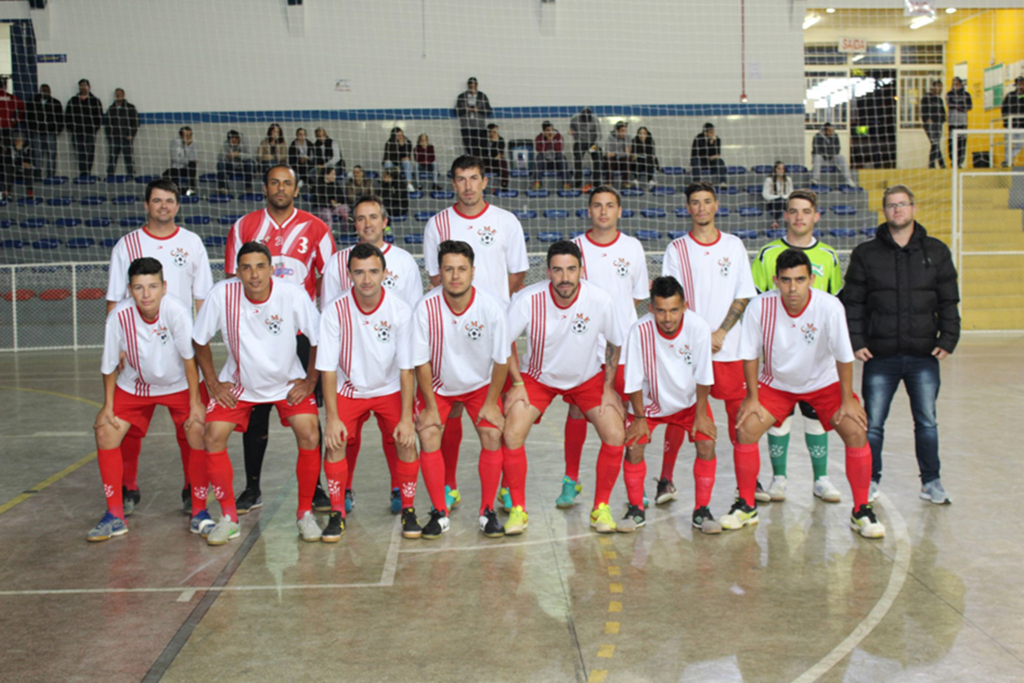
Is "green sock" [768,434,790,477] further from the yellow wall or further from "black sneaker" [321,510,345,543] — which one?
the yellow wall

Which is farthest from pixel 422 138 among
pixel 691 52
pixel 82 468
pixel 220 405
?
pixel 220 405

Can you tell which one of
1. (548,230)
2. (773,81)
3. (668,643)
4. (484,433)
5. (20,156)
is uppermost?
(773,81)

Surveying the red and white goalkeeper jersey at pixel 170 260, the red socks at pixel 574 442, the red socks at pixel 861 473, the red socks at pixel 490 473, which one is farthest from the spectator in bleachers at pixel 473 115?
the red socks at pixel 861 473

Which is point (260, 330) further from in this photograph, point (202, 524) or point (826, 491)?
point (826, 491)

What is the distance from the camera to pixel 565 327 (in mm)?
5270

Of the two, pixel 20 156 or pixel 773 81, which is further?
pixel 773 81

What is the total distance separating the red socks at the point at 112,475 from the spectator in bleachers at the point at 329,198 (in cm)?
1000

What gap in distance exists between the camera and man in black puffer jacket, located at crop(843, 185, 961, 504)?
5504mm

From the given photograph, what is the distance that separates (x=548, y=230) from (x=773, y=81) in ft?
19.9

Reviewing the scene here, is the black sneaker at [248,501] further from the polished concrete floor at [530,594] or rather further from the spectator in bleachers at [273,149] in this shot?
the spectator in bleachers at [273,149]

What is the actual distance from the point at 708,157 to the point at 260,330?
43.1ft

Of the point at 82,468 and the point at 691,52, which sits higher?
the point at 691,52

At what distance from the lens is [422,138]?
54.6 ft

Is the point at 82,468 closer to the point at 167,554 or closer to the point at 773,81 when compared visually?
the point at 167,554
